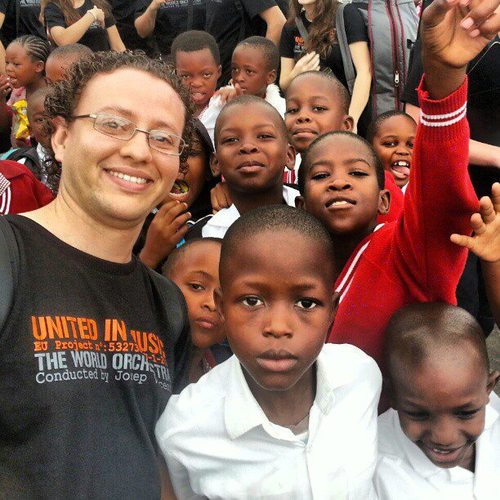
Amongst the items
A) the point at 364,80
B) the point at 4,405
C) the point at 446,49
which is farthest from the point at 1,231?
the point at 364,80

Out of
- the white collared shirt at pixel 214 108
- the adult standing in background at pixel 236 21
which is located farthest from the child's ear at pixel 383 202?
the adult standing in background at pixel 236 21

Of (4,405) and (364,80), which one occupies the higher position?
(364,80)

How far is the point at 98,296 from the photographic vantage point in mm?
1567

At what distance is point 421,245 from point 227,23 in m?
3.80

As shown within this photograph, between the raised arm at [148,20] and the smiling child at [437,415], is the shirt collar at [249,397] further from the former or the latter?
the raised arm at [148,20]

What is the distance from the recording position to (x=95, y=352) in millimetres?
1503

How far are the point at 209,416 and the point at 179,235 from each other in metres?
1.11

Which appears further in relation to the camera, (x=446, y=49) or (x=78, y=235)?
(x=78, y=235)

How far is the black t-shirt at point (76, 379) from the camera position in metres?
1.38

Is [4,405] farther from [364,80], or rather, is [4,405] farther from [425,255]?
[364,80]

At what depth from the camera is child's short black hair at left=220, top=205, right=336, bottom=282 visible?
1.73 m

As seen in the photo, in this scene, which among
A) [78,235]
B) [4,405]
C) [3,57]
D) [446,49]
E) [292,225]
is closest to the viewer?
[4,405]

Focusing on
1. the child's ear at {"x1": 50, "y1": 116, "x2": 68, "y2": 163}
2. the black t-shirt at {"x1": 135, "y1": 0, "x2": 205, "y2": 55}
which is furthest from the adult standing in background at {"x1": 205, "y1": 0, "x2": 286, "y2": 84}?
the child's ear at {"x1": 50, "y1": 116, "x2": 68, "y2": 163}

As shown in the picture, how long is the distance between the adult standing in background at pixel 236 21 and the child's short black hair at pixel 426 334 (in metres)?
3.56
